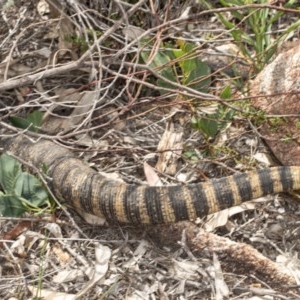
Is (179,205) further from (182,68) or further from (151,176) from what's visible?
(182,68)

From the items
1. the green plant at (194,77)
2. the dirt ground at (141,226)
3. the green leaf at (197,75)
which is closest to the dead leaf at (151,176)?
the dirt ground at (141,226)

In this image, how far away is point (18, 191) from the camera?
3.11 m

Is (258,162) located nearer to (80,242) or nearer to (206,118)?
(206,118)

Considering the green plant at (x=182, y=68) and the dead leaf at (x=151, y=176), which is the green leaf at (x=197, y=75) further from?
the dead leaf at (x=151, y=176)

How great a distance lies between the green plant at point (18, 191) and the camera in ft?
10.2

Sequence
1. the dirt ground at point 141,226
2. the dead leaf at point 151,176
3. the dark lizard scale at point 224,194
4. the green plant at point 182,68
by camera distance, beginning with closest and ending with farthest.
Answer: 1. the dirt ground at point 141,226
2. the dark lizard scale at point 224,194
3. the dead leaf at point 151,176
4. the green plant at point 182,68

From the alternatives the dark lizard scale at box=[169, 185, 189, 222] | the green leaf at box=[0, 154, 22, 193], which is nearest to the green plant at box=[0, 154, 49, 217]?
the green leaf at box=[0, 154, 22, 193]

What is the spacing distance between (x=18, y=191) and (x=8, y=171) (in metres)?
0.12

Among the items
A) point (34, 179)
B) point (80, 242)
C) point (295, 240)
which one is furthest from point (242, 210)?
point (34, 179)

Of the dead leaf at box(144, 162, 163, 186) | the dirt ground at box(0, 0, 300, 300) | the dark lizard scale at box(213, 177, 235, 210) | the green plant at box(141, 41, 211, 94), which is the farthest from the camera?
the green plant at box(141, 41, 211, 94)

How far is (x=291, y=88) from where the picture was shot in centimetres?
335

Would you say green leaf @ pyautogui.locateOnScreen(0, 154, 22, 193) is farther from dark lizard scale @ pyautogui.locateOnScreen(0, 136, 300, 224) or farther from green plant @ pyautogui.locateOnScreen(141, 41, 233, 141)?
green plant @ pyautogui.locateOnScreen(141, 41, 233, 141)

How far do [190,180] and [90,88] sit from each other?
899mm

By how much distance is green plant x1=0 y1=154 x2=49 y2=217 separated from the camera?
3113 millimetres
